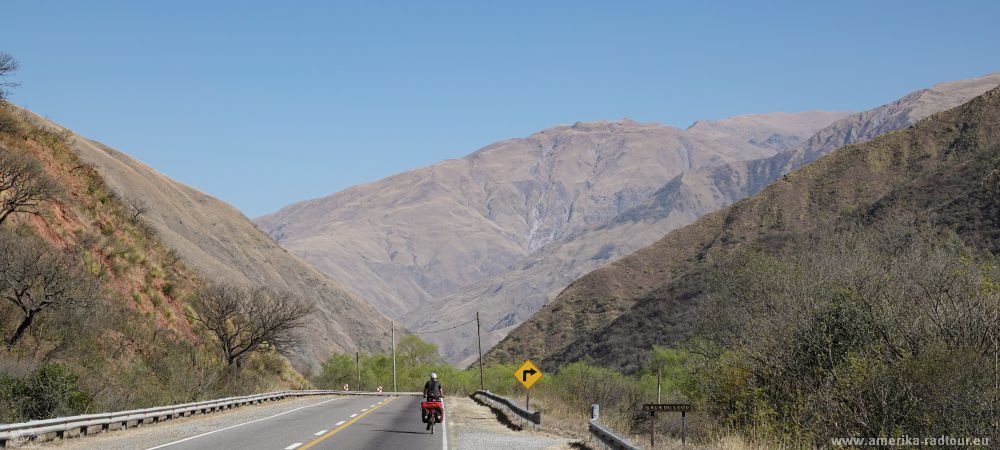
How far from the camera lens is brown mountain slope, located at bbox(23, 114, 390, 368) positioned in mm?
113875

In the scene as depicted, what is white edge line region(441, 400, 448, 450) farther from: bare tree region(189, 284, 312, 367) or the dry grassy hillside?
bare tree region(189, 284, 312, 367)

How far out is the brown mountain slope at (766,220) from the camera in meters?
91.8

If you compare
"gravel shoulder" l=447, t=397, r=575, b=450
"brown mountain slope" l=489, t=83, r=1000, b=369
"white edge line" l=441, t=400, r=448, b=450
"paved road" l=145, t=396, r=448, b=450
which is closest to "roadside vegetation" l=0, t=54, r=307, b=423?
"paved road" l=145, t=396, r=448, b=450

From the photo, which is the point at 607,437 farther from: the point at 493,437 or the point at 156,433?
the point at 156,433

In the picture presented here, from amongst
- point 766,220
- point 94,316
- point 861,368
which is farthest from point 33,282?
point 766,220

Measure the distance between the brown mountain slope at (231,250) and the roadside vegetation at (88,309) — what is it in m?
52.6

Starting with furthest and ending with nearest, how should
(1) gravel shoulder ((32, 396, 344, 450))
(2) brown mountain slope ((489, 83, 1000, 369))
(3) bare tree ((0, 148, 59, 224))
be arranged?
(2) brown mountain slope ((489, 83, 1000, 369)), (3) bare tree ((0, 148, 59, 224)), (1) gravel shoulder ((32, 396, 344, 450))

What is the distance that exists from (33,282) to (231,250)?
107137mm

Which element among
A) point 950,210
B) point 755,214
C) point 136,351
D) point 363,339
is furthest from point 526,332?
point 136,351

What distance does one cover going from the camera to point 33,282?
2931 centimetres

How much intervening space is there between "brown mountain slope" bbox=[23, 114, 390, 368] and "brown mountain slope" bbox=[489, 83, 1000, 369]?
35261 mm

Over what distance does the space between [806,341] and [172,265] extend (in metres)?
40.7

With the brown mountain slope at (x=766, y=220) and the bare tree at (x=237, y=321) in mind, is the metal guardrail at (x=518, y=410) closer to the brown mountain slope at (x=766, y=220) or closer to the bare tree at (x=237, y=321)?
the bare tree at (x=237, y=321)

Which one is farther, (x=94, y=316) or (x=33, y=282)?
(x=94, y=316)
